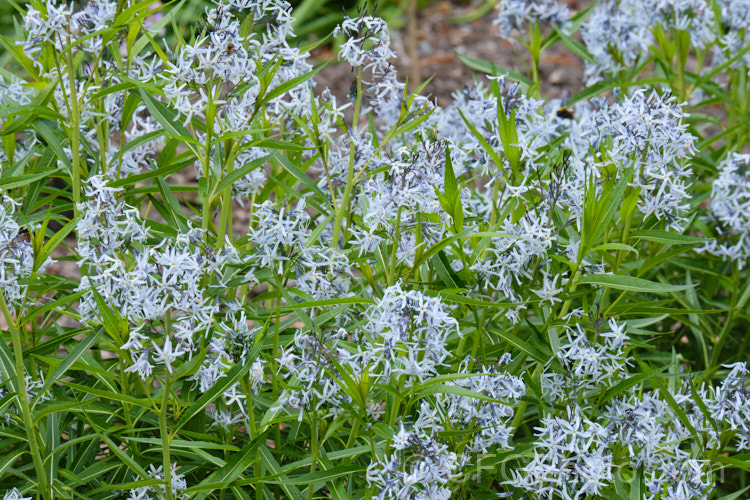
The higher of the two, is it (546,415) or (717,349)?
(546,415)

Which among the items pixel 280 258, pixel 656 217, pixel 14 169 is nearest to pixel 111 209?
pixel 280 258

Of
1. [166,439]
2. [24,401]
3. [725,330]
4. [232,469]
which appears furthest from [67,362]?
[725,330]

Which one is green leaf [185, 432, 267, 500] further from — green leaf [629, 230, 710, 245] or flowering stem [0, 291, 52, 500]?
green leaf [629, 230, 710, 245]

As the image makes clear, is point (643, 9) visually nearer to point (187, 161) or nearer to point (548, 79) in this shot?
point (187, 161)

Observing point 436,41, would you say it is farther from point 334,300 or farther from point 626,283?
point 334,300

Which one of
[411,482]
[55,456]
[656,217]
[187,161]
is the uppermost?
[187,161]

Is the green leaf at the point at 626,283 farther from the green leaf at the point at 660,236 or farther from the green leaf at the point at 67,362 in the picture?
the green leaf at the point at 67,362

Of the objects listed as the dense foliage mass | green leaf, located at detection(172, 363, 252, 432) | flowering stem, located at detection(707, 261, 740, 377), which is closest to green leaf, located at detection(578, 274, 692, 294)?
the dense foliage mass
